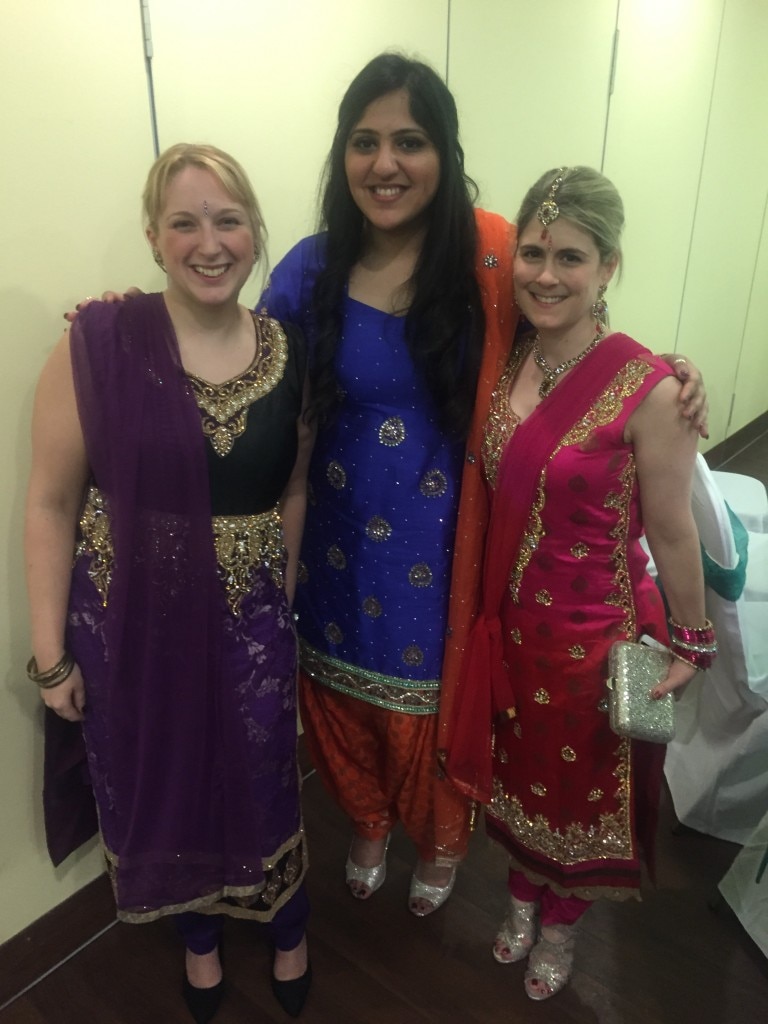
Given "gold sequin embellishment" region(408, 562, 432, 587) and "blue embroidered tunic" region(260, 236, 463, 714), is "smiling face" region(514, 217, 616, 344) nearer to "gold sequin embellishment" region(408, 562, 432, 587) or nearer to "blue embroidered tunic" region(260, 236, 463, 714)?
"blue embroidered tunic" region(260, 236, 463, 714)

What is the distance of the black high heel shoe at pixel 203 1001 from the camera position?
1.41 meters

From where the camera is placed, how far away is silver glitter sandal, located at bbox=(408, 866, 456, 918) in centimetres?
162

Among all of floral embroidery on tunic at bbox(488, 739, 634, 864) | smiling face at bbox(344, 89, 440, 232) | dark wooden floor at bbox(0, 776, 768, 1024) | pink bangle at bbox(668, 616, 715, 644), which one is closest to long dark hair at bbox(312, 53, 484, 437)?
smiling face at bbox(344, 89, 440, 232)

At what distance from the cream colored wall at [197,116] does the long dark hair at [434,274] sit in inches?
10.8

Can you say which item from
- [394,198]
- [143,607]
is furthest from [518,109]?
[143,607]

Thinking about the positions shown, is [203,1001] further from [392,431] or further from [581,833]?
[392,431]

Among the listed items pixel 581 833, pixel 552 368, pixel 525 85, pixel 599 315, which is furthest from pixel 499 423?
pixel 525 85

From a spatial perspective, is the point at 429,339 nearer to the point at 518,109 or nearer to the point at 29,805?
the point at 29,805

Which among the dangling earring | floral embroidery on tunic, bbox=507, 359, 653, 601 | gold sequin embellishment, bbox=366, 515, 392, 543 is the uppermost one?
the dangling earring

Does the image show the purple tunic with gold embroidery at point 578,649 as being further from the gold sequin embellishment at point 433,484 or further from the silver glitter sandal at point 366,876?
the silver glitter sandal at point 366,876

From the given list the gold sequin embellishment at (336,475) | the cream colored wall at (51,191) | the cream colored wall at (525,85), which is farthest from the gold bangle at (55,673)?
the cream colored wall at (525,85)

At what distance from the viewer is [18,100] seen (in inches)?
42.9

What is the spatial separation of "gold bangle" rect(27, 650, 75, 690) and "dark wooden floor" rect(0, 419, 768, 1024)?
727 millimetres

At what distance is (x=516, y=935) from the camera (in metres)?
1.52
